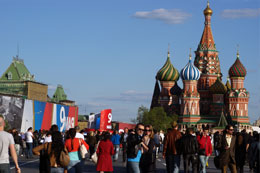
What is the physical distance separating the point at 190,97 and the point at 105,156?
324ft

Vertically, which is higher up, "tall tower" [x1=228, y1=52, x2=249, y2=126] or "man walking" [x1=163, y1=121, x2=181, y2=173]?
"tall tower" [x1=228, y1=52, x2=249, y2=126]

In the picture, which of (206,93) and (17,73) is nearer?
(206,93)

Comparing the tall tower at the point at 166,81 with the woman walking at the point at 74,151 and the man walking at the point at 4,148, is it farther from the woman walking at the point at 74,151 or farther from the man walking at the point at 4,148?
the man walking at the point at 4,148

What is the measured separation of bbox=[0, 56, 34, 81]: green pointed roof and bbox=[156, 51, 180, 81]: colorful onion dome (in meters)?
44.9

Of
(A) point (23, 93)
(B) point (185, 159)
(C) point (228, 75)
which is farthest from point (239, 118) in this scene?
(B) point (185, 159)

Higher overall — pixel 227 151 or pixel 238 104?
pixel 238 104

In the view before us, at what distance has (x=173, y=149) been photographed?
17.0 meters

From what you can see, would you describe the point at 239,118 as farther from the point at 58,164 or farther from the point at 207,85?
the point at 58,164

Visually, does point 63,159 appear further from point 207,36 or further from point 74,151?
point 207,36

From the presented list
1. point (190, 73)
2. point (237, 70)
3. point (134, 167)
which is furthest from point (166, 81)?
point (134, 167)

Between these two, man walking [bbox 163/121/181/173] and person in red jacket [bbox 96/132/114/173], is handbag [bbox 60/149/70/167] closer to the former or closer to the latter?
person in red jacket [bbox 96/132/114/173]

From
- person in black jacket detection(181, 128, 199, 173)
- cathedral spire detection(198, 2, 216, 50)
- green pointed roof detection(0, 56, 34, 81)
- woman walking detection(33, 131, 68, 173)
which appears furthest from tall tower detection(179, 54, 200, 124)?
woman walking detection(33, 131, 68, 173)

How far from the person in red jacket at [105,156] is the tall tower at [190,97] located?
98.5 metres

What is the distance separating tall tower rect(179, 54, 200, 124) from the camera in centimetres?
11244
